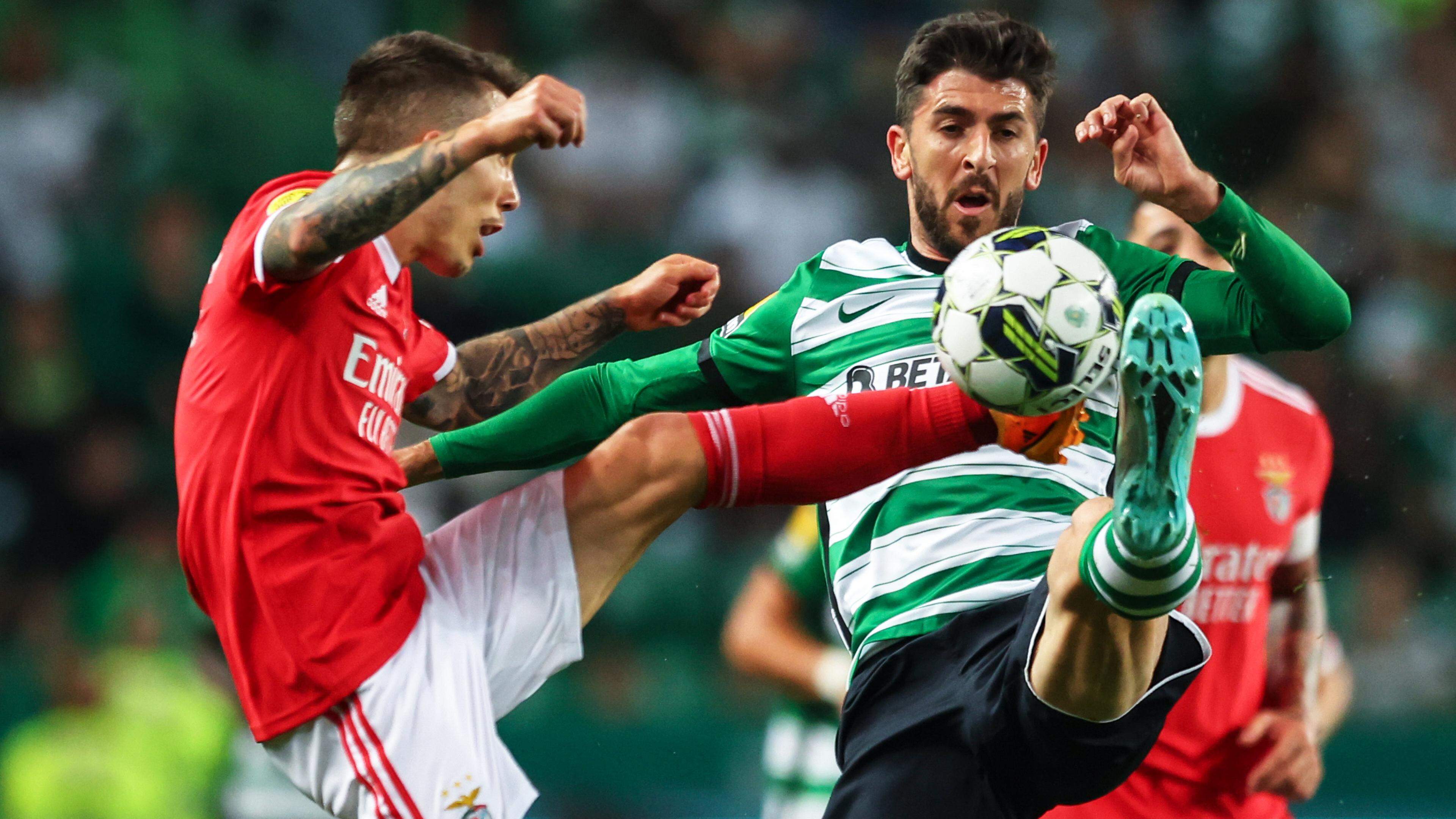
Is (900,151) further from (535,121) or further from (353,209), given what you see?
(353,209)

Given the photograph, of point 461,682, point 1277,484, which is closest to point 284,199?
point 461,682

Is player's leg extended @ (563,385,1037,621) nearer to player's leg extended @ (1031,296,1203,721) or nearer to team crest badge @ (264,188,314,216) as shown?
player's leg extended @ (1031,296,1203,721)

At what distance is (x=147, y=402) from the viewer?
636cm

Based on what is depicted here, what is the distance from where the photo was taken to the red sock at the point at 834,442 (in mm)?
2689

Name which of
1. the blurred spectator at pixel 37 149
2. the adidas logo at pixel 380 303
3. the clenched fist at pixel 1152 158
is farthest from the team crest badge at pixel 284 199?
the blurred spectator at pixel 37 149

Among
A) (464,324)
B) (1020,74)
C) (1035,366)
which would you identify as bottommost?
(464,324)

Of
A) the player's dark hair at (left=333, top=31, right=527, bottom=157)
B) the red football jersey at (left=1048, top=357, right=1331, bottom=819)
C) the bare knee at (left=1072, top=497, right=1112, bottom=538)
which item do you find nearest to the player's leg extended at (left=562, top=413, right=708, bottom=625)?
the bare knee at (left=1072, top=497, right=1112, bottom=538)

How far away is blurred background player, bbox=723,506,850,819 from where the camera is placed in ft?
14.2

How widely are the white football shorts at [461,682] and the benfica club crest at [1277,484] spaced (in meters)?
1.91

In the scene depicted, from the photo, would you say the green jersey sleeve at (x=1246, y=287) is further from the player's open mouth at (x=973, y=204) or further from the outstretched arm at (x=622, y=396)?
the outstretched arm at (x=622, y=396)

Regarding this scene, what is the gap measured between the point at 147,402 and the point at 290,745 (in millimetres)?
4153

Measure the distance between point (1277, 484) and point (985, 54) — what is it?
1.39 metres

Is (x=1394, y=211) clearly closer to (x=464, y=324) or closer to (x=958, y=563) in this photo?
(x=464, y=324)

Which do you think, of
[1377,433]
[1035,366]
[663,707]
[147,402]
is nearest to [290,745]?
[1035,366]
